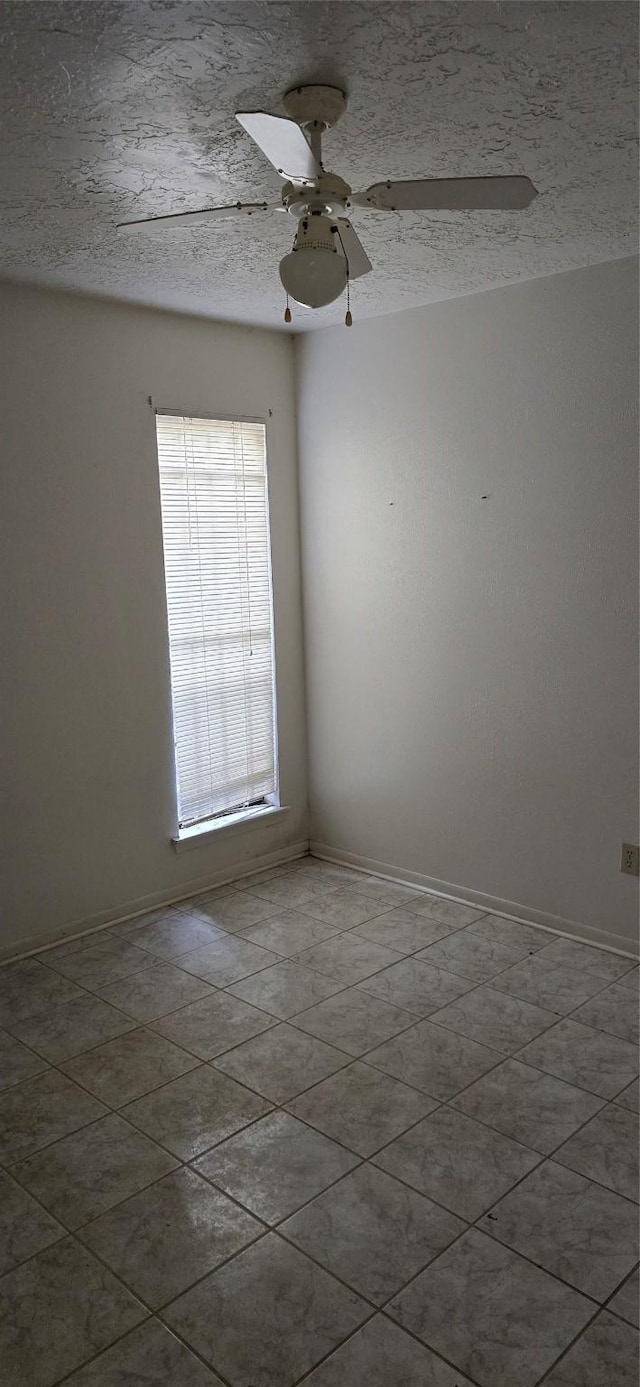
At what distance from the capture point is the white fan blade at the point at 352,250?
83.1 inches

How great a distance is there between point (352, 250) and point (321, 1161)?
2239 mm

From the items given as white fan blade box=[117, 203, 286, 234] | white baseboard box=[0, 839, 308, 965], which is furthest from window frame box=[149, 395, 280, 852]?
white fan blade box=[117, 203, 286, 234]

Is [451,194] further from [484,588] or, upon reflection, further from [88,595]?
[88,595]

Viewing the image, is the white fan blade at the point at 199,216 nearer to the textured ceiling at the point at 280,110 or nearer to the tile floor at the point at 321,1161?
the textured ceiling at the point at 280,110

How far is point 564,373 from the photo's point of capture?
3332 mm

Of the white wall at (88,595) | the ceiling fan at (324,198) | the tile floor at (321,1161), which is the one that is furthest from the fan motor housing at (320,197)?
the tile floor at (321,1161)

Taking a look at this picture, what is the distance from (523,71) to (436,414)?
1.95 m

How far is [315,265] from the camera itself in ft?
6.45

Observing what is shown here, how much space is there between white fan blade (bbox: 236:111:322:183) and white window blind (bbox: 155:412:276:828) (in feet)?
6.60

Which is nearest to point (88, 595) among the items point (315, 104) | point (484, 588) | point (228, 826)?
point (228, 826)

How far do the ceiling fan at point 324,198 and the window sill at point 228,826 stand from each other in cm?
254

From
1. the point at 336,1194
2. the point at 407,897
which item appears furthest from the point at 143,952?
the point at 336,1194

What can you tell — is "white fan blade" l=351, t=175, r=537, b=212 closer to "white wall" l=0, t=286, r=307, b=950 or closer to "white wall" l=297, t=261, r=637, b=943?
"white wall" l=297, t=261, r=637, b=943

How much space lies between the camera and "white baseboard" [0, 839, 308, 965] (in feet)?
11.8
